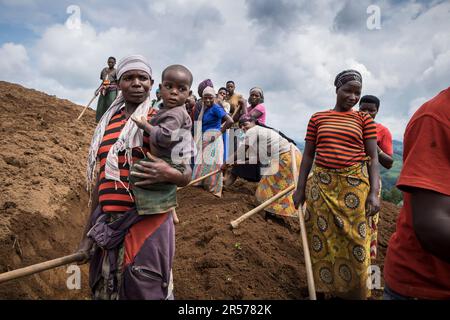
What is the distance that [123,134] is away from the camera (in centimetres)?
173

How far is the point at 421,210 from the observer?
97 cm

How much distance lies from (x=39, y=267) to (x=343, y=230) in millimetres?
2130

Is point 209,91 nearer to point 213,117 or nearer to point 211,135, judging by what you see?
point 213,117

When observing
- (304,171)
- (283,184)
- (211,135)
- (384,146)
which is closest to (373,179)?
(304,171)

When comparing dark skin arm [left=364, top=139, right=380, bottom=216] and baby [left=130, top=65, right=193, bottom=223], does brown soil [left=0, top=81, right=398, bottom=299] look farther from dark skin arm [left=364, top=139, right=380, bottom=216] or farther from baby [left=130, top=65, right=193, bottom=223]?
baby [left=130, top=65, right=193, bottom=223]

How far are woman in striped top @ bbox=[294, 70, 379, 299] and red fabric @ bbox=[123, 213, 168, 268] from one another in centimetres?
156

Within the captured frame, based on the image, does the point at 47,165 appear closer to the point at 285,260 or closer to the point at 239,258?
the point at 239,258

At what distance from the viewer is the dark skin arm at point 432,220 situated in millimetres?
947

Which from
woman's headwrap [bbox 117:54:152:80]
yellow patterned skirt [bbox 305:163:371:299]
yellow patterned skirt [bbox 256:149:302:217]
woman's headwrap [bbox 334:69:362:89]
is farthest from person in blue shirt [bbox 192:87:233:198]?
woman's headwrap [bbox 117:54:152:80]

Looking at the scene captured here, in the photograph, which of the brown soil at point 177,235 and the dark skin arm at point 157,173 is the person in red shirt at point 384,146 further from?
the dark skin arm at point 157,173

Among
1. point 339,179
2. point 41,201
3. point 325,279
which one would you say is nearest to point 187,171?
point 339,179

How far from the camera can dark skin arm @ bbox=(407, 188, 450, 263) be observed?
37.3 inches

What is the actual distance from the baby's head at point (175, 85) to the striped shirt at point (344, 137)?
1.34m
